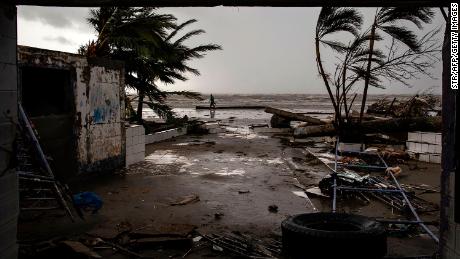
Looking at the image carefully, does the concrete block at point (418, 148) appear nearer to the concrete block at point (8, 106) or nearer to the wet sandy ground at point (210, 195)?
the wet sandy ground at point (210, 195)

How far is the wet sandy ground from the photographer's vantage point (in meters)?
5.38

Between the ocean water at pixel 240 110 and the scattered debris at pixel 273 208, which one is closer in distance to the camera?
the scattered debris at pixel 273 208

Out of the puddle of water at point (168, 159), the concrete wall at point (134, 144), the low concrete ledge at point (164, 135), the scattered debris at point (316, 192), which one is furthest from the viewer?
the low concrete ledge at point (164, 135)

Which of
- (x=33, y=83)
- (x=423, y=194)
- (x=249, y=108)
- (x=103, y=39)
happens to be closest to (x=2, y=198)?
(x=33, y=83)

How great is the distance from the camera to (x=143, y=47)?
11.8 m

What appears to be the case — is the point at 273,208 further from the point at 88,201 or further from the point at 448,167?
the point at 448,167

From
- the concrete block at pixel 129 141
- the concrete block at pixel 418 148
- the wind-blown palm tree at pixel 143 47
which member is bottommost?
the concrete block at pixel 418 148

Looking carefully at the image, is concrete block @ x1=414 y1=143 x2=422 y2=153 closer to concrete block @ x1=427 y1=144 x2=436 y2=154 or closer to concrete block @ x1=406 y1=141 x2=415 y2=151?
concrete block @ x1=406 y1=141 x2=415 y2=151

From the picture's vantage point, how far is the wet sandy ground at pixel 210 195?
17.7 feet

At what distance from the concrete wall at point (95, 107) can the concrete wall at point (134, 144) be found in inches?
12.3

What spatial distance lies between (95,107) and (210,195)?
349cm

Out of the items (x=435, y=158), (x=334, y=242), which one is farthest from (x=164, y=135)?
(x=334, y=242)

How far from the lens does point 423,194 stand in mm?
7492

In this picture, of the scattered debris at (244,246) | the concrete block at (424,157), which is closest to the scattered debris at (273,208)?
the scattered debris at (244,246)
